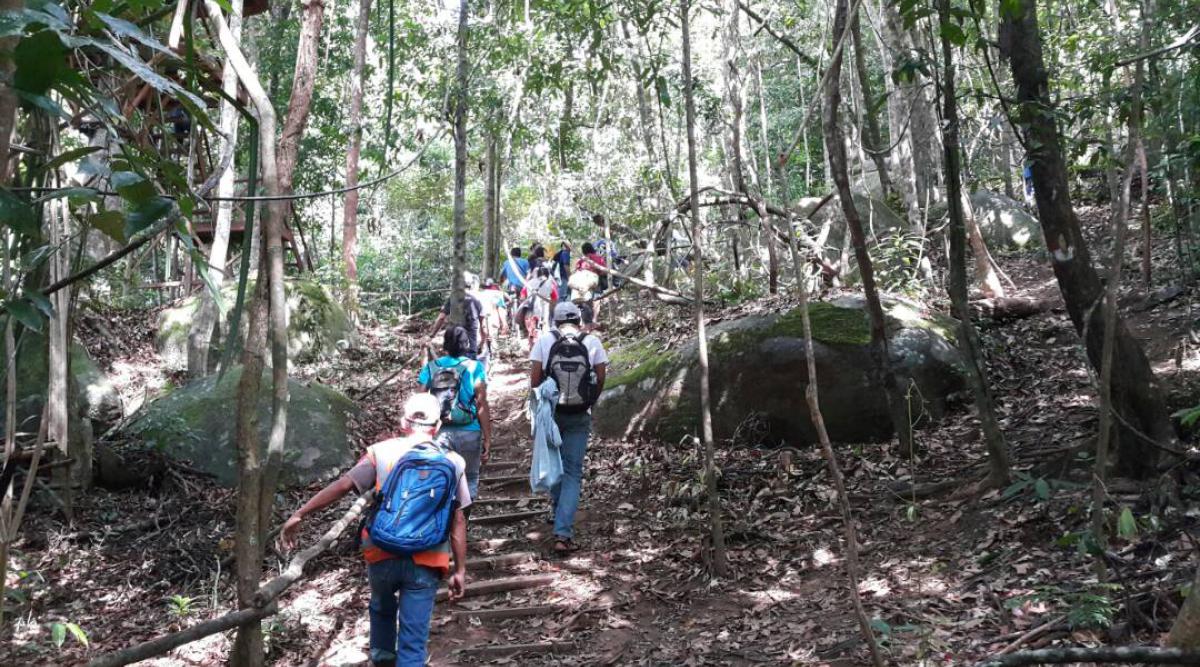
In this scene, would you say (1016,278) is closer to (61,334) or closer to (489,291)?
(489,291)

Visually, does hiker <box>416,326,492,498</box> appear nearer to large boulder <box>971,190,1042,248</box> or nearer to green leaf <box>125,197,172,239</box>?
green leaf <box>125,197,172,239</box>

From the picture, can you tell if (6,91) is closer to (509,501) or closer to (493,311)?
(509,501)

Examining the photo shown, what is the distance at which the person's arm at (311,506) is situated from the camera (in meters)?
4.37

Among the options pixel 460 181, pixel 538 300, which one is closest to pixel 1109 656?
pixel 460 181

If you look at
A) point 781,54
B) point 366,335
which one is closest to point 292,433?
point 366,335

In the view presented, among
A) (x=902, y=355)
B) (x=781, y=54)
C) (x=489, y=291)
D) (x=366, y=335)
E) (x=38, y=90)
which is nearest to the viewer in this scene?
(x=38, y=90)

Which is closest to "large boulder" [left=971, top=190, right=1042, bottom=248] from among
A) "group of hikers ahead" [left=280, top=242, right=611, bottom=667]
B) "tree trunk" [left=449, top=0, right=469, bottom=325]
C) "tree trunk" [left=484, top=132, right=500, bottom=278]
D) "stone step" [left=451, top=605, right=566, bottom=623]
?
"group of hikers ahead" [left=280, top=242, right=611, bottom=667]

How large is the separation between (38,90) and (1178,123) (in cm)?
1114

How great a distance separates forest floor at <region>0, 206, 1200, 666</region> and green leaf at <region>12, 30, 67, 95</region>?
418cm

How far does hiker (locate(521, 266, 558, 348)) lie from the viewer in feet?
51.9

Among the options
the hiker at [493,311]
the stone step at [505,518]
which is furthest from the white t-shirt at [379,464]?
the hiker at [493,311]

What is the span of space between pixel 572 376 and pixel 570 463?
0.71m

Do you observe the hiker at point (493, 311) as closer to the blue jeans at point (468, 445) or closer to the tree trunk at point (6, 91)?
the blue jeans at point (468, 445)

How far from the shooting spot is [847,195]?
6.61m
